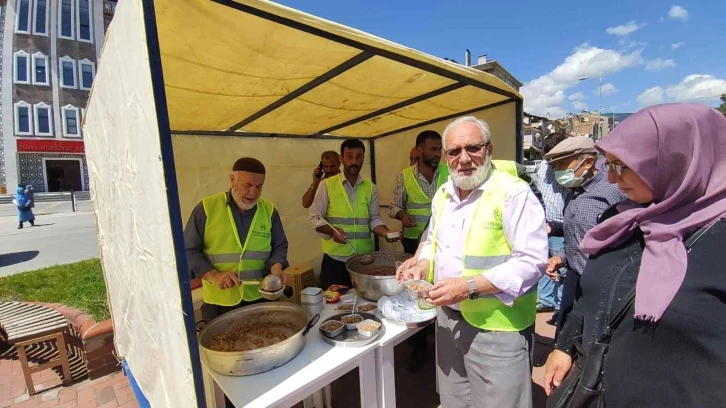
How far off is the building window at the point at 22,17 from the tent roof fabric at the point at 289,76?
2745cm

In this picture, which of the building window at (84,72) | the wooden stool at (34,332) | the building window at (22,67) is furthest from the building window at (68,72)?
the wooden stool at (34,332)

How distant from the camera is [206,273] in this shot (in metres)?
2.06

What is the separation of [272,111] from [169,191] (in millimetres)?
2163

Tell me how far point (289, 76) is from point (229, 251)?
1.19 meters

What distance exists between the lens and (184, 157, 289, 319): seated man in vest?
2.18m

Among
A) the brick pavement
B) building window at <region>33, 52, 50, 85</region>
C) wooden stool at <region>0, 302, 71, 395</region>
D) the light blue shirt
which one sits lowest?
the brick pavement

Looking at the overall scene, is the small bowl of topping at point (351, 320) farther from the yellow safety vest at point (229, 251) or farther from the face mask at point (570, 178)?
the face mask at point (570, 178)

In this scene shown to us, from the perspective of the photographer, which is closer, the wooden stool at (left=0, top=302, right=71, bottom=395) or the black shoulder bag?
the black shoulder bag

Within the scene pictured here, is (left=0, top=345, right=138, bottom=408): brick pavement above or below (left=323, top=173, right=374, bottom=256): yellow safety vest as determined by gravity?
below

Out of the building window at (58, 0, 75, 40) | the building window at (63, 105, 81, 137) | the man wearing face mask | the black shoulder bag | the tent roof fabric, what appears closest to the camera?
the black shoulder bag

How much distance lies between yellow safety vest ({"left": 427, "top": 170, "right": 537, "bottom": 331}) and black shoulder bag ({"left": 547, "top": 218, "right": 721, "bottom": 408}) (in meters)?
0.38

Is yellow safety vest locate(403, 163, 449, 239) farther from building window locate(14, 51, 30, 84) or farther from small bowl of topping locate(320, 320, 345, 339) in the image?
building window locate(14, 51, 30, 84)

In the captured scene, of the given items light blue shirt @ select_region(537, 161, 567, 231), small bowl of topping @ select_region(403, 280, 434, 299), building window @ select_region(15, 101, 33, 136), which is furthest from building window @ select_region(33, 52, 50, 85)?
small bowl of topping @ select_region(403, 280, 434, 299)

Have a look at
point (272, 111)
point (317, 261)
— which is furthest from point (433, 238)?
point (317, 261)
